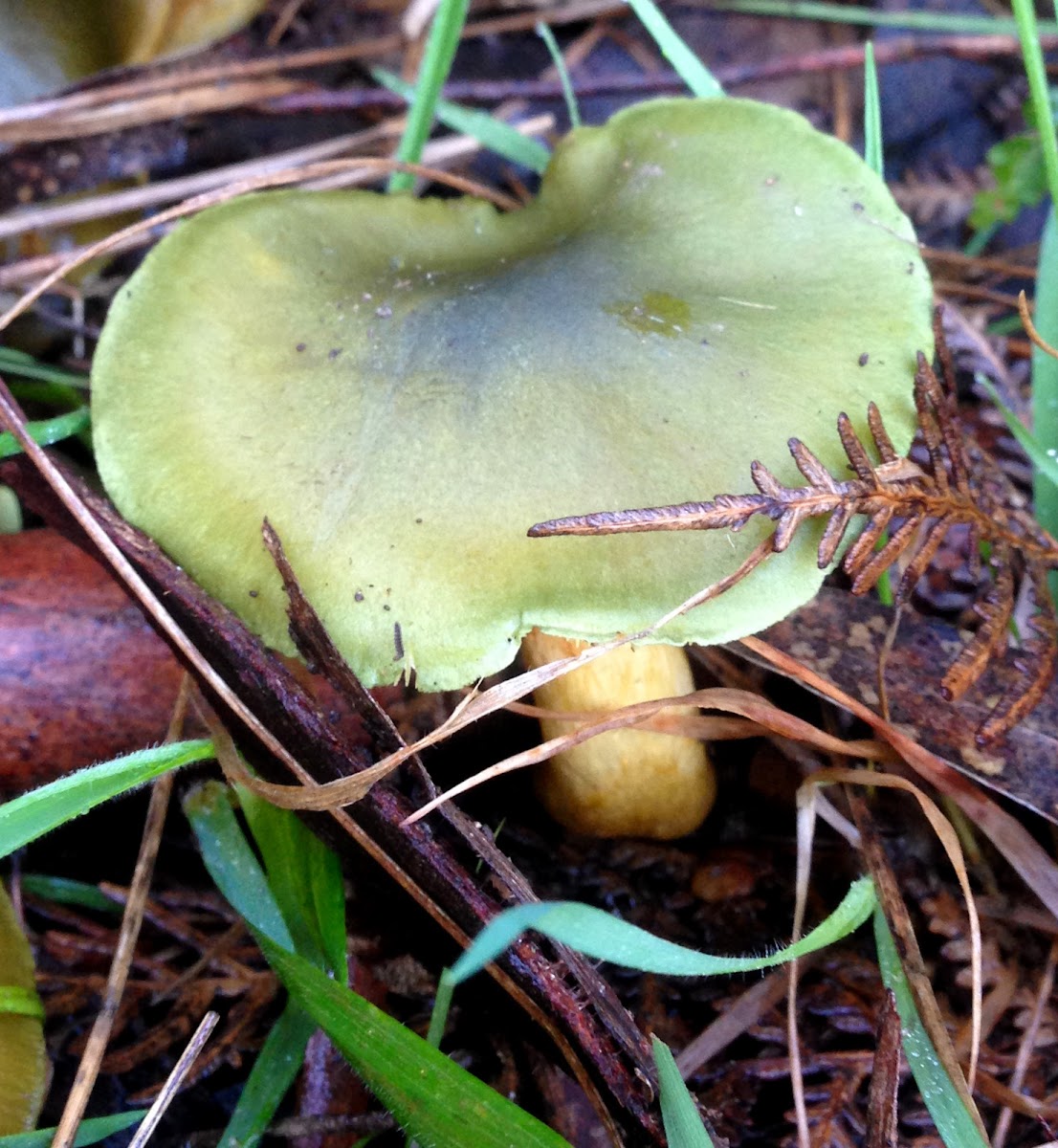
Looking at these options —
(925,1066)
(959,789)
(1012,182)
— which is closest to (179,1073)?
(925,1066)

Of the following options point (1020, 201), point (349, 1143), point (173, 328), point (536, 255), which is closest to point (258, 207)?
point (173, 328)

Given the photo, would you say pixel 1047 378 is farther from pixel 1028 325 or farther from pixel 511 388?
pixel 511 388

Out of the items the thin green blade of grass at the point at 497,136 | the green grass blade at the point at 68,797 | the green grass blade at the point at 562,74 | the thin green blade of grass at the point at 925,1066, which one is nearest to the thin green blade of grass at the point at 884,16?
the green grass blade at the point at 562,74

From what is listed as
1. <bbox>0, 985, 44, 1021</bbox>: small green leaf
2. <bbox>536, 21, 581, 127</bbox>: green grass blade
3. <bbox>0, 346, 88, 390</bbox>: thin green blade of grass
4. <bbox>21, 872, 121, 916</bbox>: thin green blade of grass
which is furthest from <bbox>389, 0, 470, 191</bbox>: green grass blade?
<bbox>0, 985, 44, 1021</bbox>: small green leaf

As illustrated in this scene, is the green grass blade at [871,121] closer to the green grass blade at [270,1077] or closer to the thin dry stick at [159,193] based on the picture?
the thin dry stick at [159,193]

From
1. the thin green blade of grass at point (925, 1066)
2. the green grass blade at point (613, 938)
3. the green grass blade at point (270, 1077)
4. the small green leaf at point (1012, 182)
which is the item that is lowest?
the thin green blade of grass at point (925, 1066)

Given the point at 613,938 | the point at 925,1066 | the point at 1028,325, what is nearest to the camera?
the point at 613,938

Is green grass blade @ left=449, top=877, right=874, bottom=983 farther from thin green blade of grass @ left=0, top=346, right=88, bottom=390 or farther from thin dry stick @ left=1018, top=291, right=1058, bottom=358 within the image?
thin green blade of grass @ left=0, top=346, right=88, bottom=390
